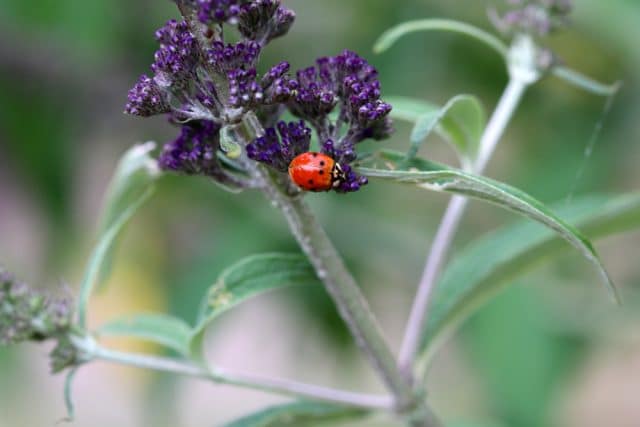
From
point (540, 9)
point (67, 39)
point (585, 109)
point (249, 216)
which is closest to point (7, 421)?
point (249, 216)

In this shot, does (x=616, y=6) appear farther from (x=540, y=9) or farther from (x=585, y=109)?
(x=540, y=9)

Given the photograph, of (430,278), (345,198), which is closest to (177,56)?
(430,278)

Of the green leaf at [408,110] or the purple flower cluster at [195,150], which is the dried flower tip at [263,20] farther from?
the green leaf at [408,110]

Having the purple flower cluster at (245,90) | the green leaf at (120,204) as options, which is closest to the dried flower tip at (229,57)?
the purple flower cluster at (245,90)

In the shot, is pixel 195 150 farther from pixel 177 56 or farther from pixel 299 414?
pixel 299 414

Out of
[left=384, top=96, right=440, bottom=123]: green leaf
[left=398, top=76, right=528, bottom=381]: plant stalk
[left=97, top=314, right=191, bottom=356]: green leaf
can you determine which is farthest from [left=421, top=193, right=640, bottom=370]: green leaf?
[left=97, top=314, right=191, bottom=356]: green leaf

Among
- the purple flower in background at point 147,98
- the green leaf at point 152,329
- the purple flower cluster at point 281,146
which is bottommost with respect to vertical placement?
the green leaf at point 152,329

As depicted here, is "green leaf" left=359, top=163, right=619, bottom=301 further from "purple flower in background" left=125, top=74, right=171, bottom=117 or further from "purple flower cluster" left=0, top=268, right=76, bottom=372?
"purple flower cluster" left=0, top=268, right=76, bottom=372
